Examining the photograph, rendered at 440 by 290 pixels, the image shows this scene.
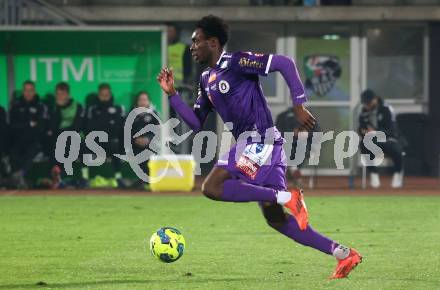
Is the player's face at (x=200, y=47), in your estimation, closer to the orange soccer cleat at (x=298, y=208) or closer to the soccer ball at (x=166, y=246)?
the orange soccer cleat at (x=298, y=208)

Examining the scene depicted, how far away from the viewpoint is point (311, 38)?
24781 millimetres

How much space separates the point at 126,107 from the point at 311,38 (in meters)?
5.51

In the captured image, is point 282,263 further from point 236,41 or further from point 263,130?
point 236,41

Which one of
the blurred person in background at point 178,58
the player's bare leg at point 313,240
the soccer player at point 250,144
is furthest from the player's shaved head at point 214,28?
the blurred person in background at point 178,58

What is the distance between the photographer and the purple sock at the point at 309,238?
912cm

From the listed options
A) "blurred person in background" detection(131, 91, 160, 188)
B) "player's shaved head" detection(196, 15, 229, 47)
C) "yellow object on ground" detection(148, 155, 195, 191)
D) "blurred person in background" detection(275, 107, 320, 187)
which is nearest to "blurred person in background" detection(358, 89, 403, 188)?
"blurred person in background" detection(275, 107, 320, 187)

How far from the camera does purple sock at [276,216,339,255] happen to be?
29.9ft

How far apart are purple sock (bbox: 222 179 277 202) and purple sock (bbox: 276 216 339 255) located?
0.29 m

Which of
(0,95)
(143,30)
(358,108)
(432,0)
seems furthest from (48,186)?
(432,0)

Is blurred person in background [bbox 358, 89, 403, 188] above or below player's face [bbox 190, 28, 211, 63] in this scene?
below

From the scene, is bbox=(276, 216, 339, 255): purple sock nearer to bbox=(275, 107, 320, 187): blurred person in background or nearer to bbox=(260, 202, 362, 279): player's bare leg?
bbox=(260, 202, 362, 279): player's bare leg

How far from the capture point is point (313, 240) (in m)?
9.14

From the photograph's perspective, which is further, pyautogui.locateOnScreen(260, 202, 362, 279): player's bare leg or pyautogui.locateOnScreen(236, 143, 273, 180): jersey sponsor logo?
pyautogui.locateOnScreen(236, 143, 273, 180): jersey sponsor logo

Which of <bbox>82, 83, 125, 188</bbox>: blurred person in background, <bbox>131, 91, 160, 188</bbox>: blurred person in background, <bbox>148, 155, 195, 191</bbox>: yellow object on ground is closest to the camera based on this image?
<bbox>148, 155, 195, 191</bbox>: yellow object on ground
